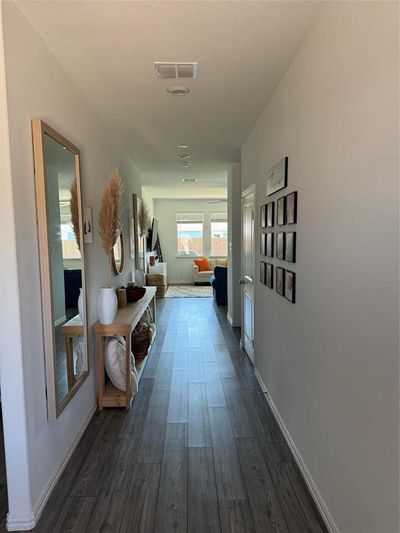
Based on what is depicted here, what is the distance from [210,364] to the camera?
4051 mm

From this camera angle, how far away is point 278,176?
2.63 meters

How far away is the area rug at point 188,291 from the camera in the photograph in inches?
347

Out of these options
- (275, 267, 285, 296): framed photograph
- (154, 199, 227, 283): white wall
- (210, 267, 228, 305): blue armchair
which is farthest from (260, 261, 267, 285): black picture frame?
(154, 199, 227, 283): white wall

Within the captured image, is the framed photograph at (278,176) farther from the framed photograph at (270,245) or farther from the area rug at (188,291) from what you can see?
the area rug at (188,291)

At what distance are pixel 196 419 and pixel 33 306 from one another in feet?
5.48

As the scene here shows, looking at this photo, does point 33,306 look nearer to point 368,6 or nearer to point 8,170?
point 8,170

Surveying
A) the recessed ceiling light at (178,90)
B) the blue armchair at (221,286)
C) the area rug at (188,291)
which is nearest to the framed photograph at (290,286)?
the recessed ceiling light at (178,90)

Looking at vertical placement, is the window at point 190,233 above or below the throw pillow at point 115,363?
above

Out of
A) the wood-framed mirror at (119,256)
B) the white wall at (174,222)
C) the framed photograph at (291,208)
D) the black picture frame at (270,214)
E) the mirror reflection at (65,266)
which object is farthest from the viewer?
the white wall at (174,222)

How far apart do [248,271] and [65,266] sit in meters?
2.56

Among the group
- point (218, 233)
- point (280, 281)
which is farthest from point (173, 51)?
point (218, 233)

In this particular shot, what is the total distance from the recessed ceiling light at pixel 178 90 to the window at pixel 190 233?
810 cm

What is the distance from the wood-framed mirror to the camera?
385cm

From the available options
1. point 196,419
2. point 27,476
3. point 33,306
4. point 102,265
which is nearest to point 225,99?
point 102,265
